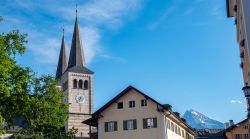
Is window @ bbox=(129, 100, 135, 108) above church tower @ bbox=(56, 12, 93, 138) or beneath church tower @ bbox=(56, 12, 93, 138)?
beneath

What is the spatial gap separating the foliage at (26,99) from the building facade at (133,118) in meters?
→ 13.5

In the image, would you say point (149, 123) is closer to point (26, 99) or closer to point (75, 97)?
point (26, 99)

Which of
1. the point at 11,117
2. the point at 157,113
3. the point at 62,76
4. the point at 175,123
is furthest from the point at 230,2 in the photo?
the point at 62,76

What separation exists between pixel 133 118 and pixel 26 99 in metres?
20.2

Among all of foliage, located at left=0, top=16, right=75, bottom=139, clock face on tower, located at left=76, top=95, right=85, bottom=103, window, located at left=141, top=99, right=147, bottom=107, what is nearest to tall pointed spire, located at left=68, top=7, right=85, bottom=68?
clock face on tower, located at left=76, top=95, right=85, bottom=103

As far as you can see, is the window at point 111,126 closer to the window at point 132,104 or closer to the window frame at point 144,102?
the window at point 132,104

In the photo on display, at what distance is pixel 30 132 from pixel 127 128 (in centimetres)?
1577

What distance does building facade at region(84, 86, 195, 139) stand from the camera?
49.5 meters

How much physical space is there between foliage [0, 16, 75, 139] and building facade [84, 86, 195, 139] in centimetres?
1351

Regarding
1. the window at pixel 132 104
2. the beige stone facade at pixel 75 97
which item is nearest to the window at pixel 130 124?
the window at pixel 132 104

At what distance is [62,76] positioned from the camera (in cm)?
11519

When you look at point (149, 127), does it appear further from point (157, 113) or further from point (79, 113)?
point (79, 113)

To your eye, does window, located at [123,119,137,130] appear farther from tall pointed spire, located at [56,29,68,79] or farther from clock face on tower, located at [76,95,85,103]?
tall pointed spire, located at [56,29,68,79]

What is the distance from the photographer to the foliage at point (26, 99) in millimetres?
30823
